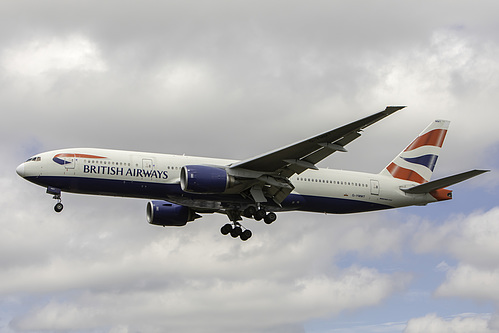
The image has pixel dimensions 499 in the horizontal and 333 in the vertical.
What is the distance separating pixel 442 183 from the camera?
46.3m

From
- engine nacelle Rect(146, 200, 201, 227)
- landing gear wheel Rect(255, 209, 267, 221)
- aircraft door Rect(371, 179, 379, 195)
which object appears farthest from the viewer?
engine nacelle Rect(146, 200, 201, 227)

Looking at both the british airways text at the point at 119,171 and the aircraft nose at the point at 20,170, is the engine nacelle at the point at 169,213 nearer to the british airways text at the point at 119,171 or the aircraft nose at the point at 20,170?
the british airways text at the point at 119,171

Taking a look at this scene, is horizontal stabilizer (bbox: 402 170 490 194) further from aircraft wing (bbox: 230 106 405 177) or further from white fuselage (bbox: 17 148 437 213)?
aircraft wing (bbox: 230 106 405 177)

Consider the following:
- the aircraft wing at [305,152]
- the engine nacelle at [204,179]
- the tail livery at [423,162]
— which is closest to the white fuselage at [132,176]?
the engine nacelle at [204,179]

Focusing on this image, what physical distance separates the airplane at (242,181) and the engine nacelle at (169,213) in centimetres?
175

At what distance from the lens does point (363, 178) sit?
159 ft

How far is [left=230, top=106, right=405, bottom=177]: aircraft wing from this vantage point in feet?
126

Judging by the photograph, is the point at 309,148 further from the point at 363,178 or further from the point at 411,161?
the point at 411,161

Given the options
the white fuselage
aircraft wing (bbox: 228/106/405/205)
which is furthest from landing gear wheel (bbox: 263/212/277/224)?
aircraft wing (bbox: 228/106/405/205)

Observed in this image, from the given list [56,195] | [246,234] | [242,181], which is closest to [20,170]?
[56,195]

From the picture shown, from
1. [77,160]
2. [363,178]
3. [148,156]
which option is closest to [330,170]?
[363,178]

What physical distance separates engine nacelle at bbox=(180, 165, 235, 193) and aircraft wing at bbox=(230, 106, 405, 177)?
961 mm

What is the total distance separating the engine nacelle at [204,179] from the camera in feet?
138

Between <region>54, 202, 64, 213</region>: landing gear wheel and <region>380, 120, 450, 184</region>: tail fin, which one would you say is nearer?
<region>54, 202, 64, 213</region>: landing gear wheel
